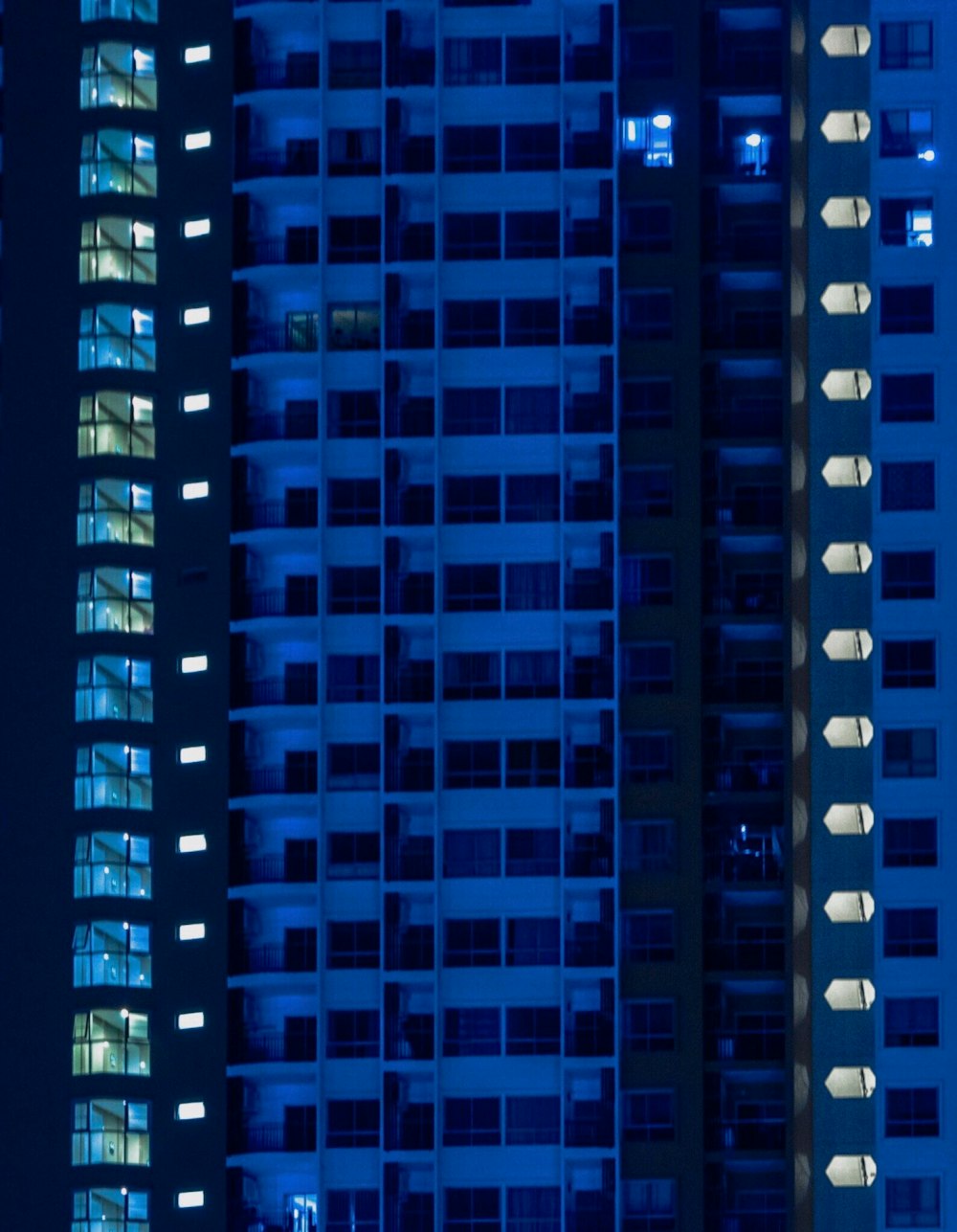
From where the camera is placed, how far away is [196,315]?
38406 mm

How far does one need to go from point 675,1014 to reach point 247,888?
900cm

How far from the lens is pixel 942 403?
36.9 meters

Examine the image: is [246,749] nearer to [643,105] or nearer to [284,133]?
[284,133]

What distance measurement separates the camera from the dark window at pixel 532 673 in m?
37.3

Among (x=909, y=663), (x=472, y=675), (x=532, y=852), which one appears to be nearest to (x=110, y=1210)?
(x=532, y=852)

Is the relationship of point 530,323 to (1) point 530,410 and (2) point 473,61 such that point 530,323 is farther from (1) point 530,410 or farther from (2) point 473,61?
(2) point 473,61

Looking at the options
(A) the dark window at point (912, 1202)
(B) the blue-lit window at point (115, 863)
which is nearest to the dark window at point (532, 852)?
(B) the blue-lit window at point (115, 863)

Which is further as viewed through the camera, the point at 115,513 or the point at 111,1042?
the point at 115,513

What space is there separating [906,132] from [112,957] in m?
23.3

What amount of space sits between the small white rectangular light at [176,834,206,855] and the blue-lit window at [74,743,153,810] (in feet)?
3.16

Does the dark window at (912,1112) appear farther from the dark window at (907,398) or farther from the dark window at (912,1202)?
the dark window at (907,398)

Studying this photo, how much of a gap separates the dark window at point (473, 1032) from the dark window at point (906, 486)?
12912mm

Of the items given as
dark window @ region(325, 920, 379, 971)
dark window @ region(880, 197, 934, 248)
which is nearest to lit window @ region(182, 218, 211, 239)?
dark window @ region(880, 197, 934, 248)

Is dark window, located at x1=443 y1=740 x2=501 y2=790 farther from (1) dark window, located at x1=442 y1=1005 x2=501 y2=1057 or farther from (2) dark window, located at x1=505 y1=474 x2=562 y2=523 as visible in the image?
(2) dark window, located at x1=505 y1=474 x2=562 y2=523
